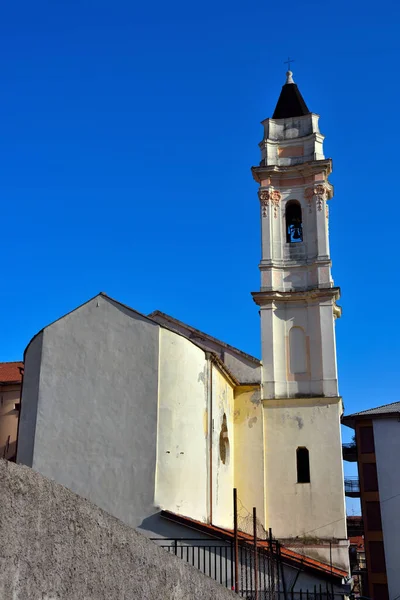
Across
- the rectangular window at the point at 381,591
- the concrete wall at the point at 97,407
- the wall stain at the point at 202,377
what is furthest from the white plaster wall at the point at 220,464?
the rectangular window at the point at 381,591

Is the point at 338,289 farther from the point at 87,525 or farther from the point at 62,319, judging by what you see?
the point at 87,525

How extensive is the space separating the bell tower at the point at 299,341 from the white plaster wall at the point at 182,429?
4.57 metres

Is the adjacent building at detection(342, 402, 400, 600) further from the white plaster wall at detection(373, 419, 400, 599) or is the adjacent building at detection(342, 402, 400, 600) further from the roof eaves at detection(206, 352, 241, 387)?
the roof eaves at detection(206, 352, 241, 387)

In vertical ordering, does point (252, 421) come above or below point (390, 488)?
above

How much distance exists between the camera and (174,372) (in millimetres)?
18516

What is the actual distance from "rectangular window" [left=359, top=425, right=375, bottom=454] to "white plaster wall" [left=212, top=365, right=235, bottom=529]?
1069 centimetres

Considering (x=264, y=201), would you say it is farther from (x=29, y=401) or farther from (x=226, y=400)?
(x=29, y=401)

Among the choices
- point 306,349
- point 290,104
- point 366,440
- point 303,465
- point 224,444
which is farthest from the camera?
point 366,440

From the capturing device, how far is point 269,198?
26.1m

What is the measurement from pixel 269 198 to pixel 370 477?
13.7m

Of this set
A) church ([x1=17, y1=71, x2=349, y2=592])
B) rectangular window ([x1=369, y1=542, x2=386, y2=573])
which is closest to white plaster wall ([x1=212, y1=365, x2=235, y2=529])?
church ([x1=17, y1=71, x2=349, y2=592])

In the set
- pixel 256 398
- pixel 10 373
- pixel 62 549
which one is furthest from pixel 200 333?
pixel 62 549

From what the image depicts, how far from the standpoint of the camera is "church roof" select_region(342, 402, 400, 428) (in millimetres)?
30855

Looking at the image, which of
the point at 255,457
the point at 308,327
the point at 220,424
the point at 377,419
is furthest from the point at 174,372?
the point at 377,419
